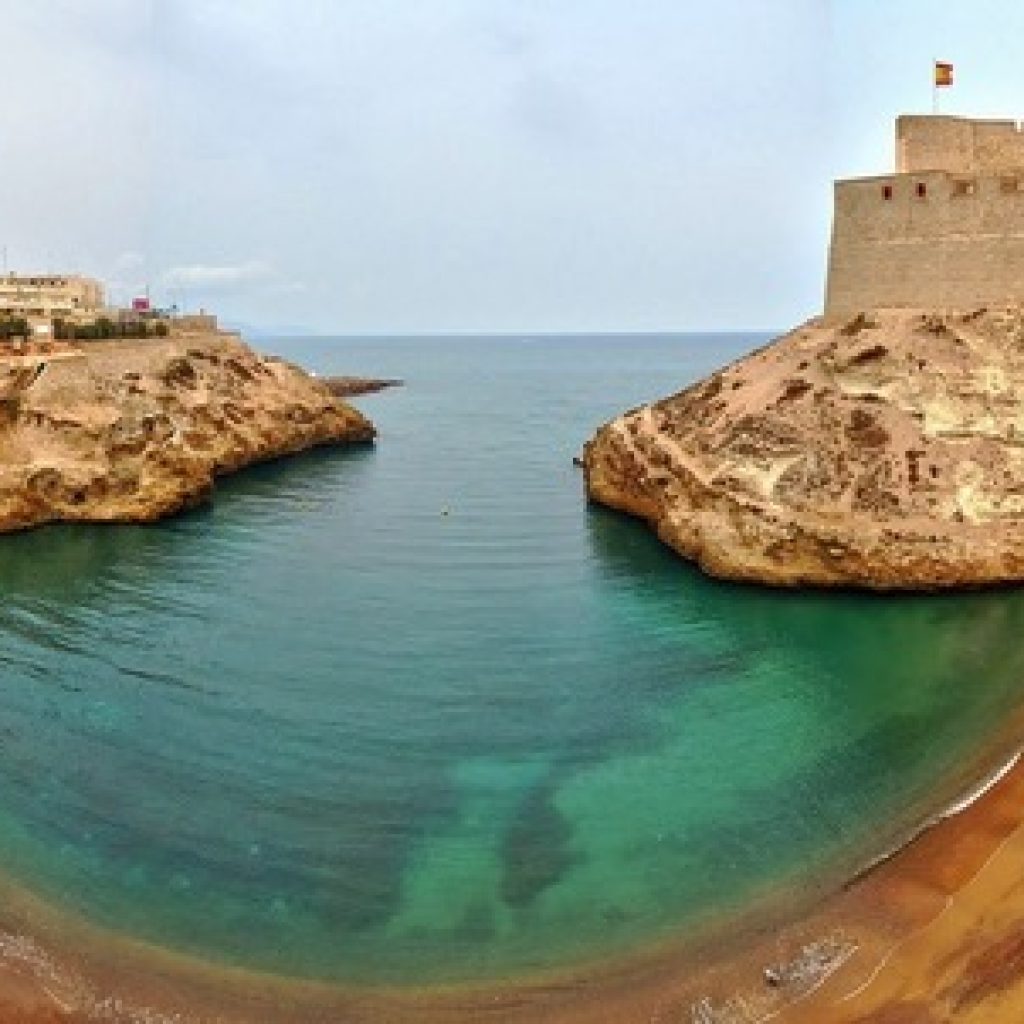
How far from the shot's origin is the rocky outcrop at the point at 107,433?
5159cm

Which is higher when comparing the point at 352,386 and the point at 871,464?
the point at 352,386

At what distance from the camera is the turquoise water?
64.0 ft

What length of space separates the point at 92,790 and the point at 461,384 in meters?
150

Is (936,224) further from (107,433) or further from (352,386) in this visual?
(352,386)

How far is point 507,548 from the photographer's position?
4688 centimetres

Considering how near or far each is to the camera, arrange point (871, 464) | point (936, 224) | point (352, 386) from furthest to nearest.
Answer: point (352, 386), point (936, 224), point (871, 464)

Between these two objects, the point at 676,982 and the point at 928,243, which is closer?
the point at 676,982

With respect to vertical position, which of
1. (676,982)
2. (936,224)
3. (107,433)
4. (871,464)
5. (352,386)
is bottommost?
(676,982)

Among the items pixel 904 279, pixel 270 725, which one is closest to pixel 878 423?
pixel 904 279

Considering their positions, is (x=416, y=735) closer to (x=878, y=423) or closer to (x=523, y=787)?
(x=523, y=787)

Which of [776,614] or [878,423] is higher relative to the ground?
[878,423]

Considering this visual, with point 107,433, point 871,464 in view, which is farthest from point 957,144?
point 107,433

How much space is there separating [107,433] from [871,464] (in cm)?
3675

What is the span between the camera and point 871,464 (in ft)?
126
